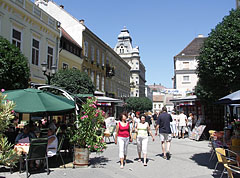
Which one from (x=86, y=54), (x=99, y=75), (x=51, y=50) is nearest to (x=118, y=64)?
(x=99, y=75)

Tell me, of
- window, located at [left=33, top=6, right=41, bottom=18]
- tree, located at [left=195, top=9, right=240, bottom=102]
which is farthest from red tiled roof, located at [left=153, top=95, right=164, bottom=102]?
tree, located at [left=195, top=9, right=240, bottom=102]

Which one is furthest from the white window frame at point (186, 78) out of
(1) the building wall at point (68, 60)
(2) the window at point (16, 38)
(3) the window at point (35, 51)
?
(2) the window at point (16, 38)

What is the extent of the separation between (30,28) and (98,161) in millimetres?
12887

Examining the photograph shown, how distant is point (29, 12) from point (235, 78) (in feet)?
47.9

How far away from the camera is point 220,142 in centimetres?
808

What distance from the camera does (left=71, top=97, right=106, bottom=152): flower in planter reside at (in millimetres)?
7332

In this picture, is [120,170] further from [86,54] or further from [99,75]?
[99,75]

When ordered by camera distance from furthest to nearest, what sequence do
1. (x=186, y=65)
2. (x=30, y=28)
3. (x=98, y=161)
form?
(x=186, y=65) → (x=30, y=28) → (x=98, y=161)

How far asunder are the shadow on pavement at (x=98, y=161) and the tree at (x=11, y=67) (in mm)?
4882

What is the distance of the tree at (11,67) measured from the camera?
9539 millimetres

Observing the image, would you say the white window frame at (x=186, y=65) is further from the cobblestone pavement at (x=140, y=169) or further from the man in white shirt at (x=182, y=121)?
the cobblestone pavement at (x=140, y=169)

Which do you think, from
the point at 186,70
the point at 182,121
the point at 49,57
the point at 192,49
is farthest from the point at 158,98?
the point at 182,121

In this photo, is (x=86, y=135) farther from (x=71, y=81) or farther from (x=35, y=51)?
(x=35, y=51)

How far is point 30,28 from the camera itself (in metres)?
17.2
